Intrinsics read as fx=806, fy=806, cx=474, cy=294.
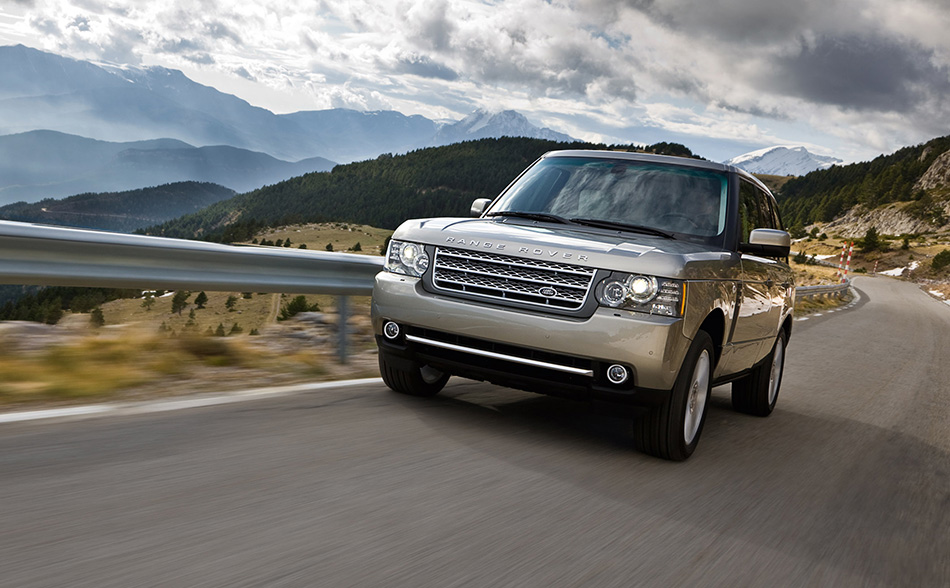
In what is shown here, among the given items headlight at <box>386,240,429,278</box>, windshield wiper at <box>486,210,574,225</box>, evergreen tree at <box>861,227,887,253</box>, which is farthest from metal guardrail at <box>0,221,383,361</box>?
evergreen tree at <box>861,227,887,253</box>

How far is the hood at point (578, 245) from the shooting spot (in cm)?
435

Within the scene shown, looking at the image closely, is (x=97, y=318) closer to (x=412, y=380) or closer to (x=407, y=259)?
(x=412, y=380)

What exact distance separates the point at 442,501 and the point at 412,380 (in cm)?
202

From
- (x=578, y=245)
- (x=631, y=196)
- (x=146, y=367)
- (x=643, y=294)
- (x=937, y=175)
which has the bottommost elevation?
(x=146, y=367)

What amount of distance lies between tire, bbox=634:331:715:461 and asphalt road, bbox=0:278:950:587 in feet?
0.40

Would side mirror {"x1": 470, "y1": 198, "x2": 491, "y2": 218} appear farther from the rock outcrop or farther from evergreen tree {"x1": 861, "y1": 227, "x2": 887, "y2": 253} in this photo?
the rock outcrop

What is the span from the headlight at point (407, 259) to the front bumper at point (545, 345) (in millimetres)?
148

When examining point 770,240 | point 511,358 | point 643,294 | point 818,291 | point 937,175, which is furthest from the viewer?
point 937,175

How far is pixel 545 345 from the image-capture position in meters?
4.36

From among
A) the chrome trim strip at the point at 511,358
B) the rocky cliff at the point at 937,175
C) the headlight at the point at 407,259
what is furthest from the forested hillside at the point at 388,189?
the chrome trim strip at the point at 511,358

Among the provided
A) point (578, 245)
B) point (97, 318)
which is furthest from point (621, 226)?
point (97, 318)

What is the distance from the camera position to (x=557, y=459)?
177 inches

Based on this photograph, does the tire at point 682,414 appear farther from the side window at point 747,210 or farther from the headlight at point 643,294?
the side window at point 747,210

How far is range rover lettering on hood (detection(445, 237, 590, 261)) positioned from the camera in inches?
174
